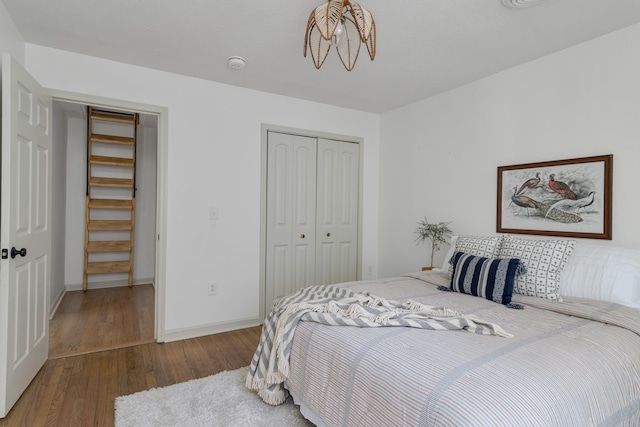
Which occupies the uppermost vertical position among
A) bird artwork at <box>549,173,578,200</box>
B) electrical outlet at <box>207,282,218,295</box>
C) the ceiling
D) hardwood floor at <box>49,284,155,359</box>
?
the ceiling

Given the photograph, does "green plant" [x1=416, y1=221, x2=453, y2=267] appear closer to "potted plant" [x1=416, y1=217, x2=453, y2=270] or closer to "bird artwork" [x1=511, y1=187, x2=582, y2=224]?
"potted plant" [x1=416, y1=217, x2=453, y2=270]

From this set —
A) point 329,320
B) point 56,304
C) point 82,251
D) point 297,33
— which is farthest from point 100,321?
point 297,33

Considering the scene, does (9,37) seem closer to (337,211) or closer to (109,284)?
(337,211)

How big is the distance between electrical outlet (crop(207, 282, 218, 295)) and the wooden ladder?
2.23 meters

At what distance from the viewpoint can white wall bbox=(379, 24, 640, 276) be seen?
86.0 inches

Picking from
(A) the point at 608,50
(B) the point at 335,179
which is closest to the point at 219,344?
(B) the point at 335,179

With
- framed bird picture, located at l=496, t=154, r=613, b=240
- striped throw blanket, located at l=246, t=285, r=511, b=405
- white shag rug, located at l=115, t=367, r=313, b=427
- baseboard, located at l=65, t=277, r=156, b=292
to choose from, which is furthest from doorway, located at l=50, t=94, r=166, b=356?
framed bird picture, located at l=496, t=154, r=613, b=240

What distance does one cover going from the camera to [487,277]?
83.6 inches

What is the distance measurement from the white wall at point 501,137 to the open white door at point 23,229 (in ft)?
10.7

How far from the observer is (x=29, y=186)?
2150 millimetres

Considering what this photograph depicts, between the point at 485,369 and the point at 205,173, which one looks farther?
the point at 205,173

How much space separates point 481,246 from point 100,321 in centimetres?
364

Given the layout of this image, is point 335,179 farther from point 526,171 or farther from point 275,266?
point 526,171

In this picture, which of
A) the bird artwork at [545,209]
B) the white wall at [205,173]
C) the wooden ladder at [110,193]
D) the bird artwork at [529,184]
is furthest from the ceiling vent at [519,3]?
the wooden ladder at [110,193]
